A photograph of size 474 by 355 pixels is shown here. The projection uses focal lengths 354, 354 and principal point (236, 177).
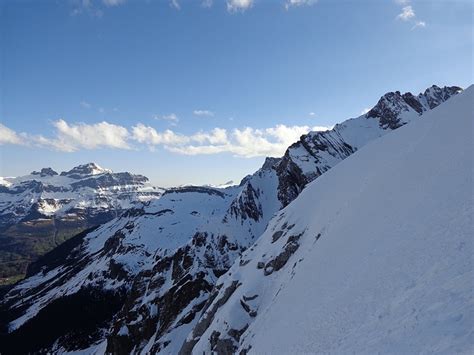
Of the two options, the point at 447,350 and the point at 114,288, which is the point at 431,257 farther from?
the point at 114,288

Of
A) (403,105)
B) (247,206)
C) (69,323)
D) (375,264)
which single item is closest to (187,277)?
(247,206)

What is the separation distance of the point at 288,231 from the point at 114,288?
11309cm

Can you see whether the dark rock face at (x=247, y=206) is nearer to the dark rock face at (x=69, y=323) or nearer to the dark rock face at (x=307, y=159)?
the dark rock face at (x=307, y=159)

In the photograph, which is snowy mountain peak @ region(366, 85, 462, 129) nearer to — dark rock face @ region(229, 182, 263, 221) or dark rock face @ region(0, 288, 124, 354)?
dark rock face @ region(229, 182, 263, 221)

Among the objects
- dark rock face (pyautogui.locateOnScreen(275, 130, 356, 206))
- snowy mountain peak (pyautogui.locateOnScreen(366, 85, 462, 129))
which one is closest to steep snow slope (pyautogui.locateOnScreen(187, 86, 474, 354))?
dark rock face (pyautogui.locateOnScreen(275, 130, 356, 206))

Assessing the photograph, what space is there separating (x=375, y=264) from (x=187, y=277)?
63139 mm

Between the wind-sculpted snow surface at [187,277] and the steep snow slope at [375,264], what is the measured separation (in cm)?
55

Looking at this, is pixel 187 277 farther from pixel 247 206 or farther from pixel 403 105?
pixel 403 105

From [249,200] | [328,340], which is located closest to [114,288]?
[249,200]

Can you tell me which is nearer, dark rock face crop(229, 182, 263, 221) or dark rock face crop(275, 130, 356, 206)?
dark rock face crop(275, 130, 356, 206)

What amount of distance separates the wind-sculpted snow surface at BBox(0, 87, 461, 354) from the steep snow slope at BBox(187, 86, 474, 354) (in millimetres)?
555

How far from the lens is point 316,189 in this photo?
62.9 meters

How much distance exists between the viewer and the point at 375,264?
25.9m

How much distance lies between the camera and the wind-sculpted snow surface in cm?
5462
